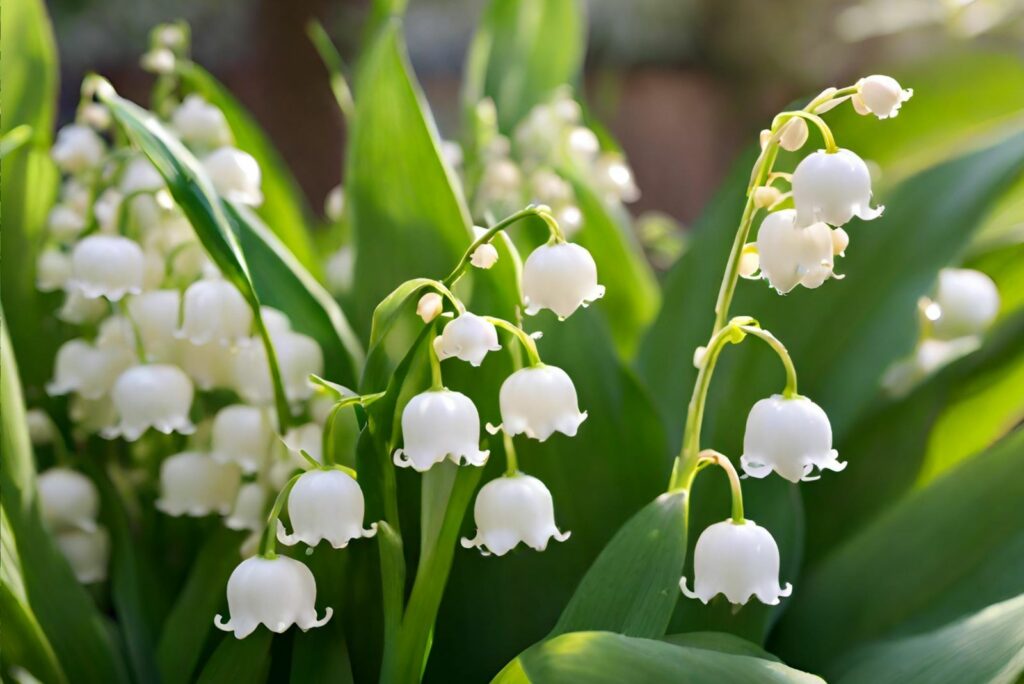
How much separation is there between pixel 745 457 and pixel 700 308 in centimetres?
28

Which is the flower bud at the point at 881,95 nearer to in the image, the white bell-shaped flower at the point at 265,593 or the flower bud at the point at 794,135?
the flower bud at the point at 794,135

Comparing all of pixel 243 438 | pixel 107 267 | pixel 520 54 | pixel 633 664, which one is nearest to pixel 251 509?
pixel 243 438

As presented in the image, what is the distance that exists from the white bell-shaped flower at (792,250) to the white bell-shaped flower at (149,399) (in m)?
0.32

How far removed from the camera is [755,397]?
2.11 feet

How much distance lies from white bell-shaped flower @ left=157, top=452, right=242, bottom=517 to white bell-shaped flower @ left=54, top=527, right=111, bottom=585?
64 mm

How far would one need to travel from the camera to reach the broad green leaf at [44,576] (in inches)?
21.2

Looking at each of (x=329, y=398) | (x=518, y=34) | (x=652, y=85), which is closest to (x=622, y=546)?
(x=329, y=398)

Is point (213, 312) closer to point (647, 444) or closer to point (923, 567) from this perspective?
point (647, 444)

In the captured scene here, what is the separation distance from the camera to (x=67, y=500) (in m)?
0.61

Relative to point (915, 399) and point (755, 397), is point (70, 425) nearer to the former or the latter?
point (755, 397)

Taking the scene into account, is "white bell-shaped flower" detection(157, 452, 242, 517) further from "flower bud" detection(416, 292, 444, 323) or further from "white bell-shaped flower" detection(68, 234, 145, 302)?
"flower bud" detection(416, 292, 444, 323)

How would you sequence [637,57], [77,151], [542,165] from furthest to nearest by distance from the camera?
[637,57] → [542,165] → [77,151]

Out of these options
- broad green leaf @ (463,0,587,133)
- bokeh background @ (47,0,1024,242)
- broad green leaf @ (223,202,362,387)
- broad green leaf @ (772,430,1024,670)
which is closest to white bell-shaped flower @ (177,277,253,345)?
broad green leaf @ (223,202,362,387)

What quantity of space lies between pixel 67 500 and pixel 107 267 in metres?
0.14
